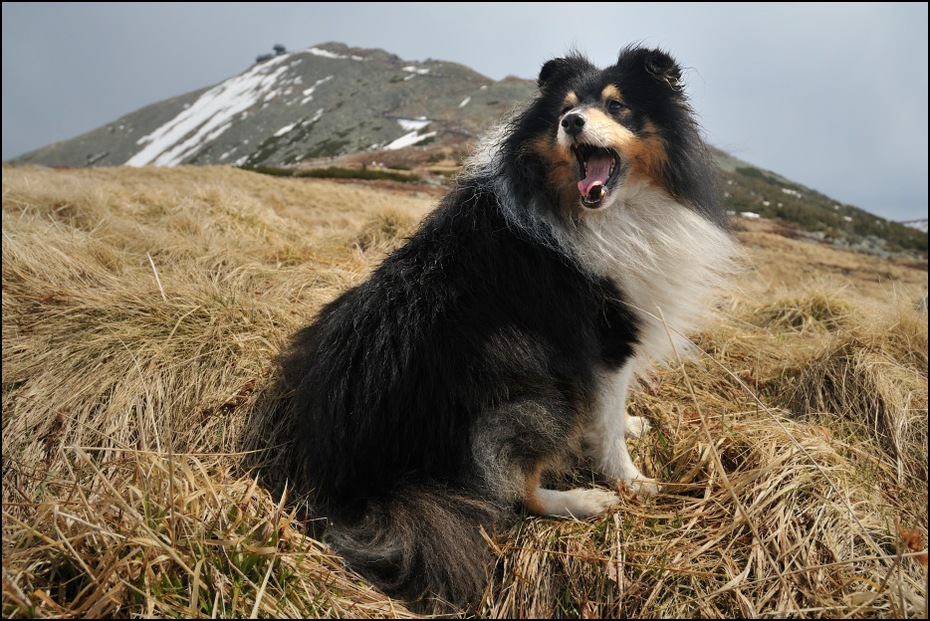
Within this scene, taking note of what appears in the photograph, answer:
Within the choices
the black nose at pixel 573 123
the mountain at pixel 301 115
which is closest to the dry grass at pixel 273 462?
the black nose at pixel 573 123

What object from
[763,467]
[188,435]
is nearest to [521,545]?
[763,467]

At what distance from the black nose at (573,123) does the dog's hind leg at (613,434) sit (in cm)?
117

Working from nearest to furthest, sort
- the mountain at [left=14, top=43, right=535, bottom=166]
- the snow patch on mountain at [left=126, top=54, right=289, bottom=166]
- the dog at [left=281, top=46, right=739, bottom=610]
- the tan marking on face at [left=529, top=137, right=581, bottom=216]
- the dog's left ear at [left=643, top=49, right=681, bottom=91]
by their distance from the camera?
1. the dog at [left=281, top=46, right=739, bottom=610]
2. the tan marking on face at [left=529, top=137, right=581, bottom=216]
3. the dog's left ear at [left=643, top=49, right=681, bottom=91]
4. the mountain at [left=14, top=43, right=535, bottom=166]
5. the snow patch on mountain at [left=126, top=54, right=289, bottom=166]

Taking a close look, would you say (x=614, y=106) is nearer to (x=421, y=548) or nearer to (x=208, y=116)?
(x=421, y=548)

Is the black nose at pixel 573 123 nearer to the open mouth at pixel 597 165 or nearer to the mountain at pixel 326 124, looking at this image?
the open mouth at pixel 597 165

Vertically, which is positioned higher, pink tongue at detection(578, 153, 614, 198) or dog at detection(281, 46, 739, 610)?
pink tongue at detection(578, 153, 614, 198)

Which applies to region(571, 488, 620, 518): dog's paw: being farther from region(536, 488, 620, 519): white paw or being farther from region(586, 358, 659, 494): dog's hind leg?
region(586, 358, 659, 494): dog's hind leg

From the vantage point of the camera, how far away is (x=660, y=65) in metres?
2.66

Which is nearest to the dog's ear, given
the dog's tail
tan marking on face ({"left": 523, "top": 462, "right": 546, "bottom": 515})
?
tan marking on face ({"left": 523, "top": 462, "right": 546, "bottom": 515})

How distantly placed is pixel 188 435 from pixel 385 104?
62177 millimetres

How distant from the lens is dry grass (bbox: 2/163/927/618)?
1708 millimetres

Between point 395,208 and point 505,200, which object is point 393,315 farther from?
point 395,208

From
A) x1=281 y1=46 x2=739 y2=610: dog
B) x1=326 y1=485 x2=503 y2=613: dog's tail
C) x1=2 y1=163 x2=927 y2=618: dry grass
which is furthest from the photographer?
x1=281 y1=46 x2=739 y2=610: dog

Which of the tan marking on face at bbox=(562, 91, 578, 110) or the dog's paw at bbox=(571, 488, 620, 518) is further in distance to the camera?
the tan marking on face at bbox=(562, 91, 578, 110)
